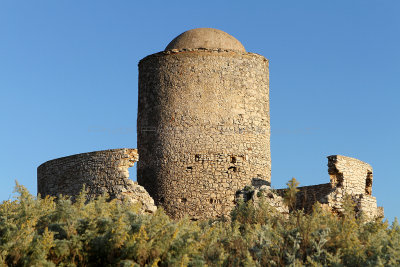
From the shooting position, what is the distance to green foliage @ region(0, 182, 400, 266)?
992cm

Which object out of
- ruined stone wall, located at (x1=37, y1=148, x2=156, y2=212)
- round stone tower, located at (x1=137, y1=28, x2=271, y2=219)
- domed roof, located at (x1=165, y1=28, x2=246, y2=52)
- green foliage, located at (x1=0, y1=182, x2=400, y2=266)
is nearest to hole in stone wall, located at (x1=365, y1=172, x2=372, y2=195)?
round stone tower, located at (x1=137, y1=28, x2=271, y2=219)

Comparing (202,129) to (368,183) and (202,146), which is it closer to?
(202,146)

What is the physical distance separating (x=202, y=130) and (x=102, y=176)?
310 cm

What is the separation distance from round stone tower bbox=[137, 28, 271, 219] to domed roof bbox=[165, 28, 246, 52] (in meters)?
0.06

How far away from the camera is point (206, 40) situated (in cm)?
1956

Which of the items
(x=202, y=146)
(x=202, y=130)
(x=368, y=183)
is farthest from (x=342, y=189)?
(x=202, y=130)

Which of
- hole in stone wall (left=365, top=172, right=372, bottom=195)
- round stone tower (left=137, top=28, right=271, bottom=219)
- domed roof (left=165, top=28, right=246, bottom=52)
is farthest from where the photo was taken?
domed roof (left=165, top=28, right=246, bottom=52)

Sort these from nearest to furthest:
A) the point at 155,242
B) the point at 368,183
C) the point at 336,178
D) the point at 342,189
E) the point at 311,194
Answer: the point at 155,242, the point at 342,189, the point at 336,178, the point at 311,194, the point at 368,183

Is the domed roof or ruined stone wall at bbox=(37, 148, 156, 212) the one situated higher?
the domed roof

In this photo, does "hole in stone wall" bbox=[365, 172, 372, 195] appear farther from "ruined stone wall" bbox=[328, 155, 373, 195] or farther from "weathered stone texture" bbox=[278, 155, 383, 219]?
"ruined stone wall" bbox=[328, 155, 373, 195]

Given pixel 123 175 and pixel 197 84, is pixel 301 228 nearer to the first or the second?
pixel 123 175

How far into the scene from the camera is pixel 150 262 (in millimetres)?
9836

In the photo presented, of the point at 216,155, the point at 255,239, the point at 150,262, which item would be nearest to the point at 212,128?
the point at 216,155

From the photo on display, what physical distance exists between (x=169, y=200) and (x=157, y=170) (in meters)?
0.96
